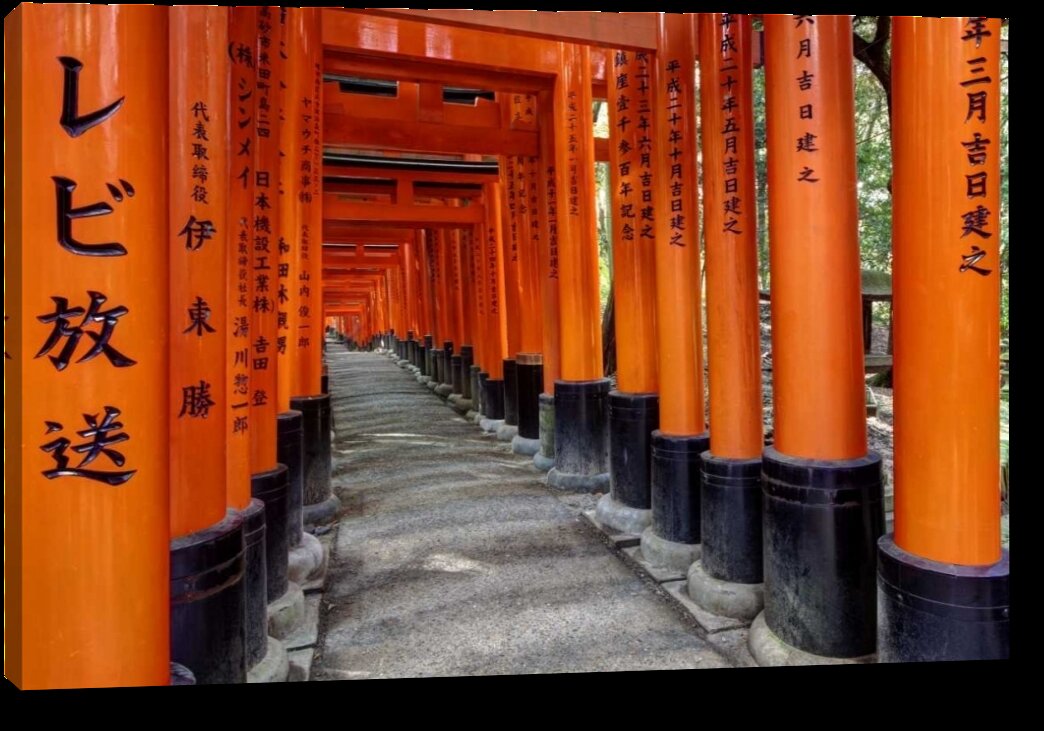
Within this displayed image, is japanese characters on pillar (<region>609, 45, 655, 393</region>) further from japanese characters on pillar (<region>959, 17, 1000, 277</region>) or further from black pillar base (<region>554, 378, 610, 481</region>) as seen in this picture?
japanese characters on pillar (<region>959, 17, 1000, 277</region>)

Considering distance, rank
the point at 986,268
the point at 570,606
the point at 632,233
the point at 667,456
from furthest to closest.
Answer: the point at 632,233, the point at 667,456, the point at 570,606, the point at 986,268

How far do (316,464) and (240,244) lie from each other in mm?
2556

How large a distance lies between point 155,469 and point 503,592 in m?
2.28

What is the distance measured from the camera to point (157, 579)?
150cm

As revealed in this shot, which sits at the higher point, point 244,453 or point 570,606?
point 244,453

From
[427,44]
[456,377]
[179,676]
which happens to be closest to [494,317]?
[456,377]

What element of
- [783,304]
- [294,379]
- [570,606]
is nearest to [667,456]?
[570,606]

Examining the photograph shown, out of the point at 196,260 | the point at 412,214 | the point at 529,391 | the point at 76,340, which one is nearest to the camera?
the point at 76,340

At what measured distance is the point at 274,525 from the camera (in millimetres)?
3092

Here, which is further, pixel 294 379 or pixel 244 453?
pixel 294 379

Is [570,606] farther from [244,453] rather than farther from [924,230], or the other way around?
[924,230]

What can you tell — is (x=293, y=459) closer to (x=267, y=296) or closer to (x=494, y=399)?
(x=267, y=296)

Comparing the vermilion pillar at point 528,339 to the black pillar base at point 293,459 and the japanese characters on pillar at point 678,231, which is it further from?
the black pillar base at point 293,459

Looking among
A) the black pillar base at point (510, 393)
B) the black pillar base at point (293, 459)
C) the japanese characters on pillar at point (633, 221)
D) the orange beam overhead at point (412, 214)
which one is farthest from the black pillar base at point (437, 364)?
the black pillar base at point (293, 459)
